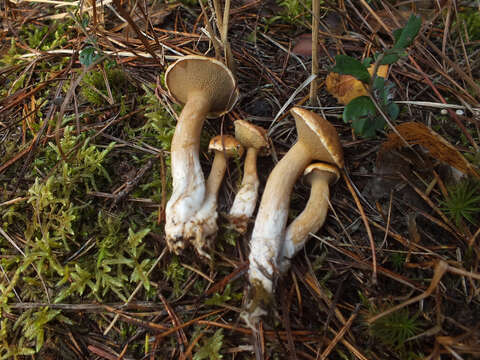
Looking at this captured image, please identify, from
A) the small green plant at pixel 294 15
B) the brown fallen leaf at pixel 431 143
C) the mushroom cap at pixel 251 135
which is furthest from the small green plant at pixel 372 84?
the small green plant at pixel 294 15

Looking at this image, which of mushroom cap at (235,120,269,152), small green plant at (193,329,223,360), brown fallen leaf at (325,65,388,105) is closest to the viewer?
small green plant at (193,329,223,360)

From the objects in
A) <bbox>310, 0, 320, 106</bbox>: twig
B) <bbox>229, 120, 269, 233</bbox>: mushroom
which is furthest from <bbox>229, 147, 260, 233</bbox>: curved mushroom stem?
<bbox>310, 0, 320, 106</bbox>: twig

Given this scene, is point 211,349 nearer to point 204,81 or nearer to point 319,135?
point 319,135

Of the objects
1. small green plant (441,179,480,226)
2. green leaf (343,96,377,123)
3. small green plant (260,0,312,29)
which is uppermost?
small green plant (260,0,312,29)

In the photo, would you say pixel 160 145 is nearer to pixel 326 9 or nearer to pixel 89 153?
pixel 89 153

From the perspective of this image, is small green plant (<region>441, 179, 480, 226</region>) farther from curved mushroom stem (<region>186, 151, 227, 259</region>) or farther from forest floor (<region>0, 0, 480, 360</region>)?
curved mushroom stem (<region>186, 151, 227, 259</region>)

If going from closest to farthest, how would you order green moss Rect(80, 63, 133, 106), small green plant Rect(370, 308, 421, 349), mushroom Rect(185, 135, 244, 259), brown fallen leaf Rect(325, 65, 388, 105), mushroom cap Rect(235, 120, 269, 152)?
small green plant Rect(370, 308, 421, 349)
mushroom Rect(185, 135, 244, 259)
mushroom cap Rect(235, 120, 269, 152)
brown fallen leaf Rect(325, 65, 388, 105)
green moss Rect(80, 63, 133, 106)
